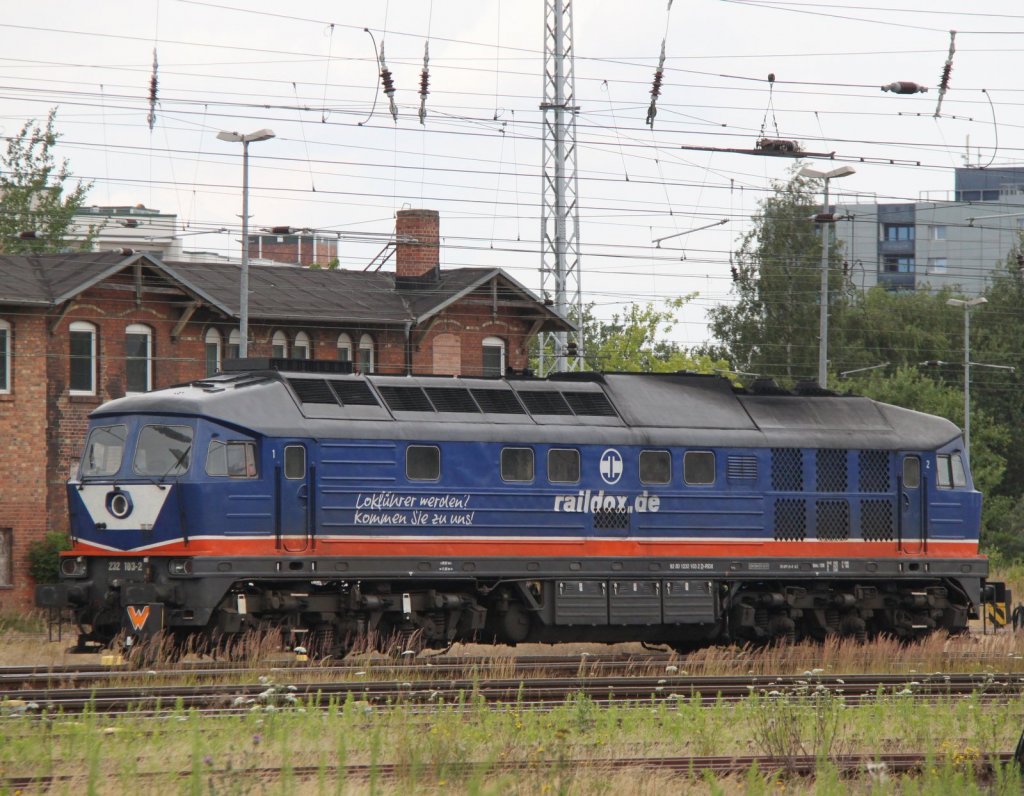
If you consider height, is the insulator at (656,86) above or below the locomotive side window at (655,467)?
above

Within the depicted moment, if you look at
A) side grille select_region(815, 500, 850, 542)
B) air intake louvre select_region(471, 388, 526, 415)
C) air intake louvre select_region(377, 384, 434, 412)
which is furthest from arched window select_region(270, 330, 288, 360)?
side grille select_region(815, 500, 850, 542)

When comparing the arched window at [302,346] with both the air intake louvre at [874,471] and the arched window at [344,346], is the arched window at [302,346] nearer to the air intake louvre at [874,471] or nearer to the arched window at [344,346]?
the arched window at [344,346]

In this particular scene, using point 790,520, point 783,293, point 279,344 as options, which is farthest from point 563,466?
point 783,293

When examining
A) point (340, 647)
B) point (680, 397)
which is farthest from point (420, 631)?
point (680, 397)

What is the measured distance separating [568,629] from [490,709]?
328 inches

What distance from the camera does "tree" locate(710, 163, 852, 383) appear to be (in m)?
79.8

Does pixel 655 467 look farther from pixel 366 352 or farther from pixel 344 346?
pixel 366 352

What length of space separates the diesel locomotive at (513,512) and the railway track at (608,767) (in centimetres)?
874

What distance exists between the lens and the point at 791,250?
264 ft

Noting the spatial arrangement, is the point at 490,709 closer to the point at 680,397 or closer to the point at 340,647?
the point at 340,647

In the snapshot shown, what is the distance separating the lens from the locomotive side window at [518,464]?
2355cm

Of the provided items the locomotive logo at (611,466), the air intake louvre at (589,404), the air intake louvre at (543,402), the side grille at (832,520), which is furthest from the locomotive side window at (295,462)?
the side grille at (832,520)

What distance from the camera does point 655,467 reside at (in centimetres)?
2470

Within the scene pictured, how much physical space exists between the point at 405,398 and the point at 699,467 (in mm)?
5072
